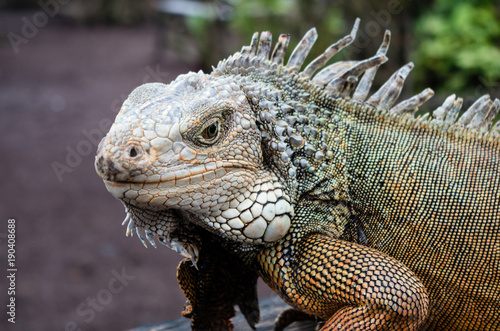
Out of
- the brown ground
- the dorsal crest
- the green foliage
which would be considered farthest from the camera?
the green foliage

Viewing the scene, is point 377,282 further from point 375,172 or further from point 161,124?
point 161,124

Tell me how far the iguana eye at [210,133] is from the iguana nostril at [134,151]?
0.32 metres

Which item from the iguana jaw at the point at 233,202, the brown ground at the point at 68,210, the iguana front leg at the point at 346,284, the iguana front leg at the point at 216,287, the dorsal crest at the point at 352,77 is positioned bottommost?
the brown ground at the point at 68,210

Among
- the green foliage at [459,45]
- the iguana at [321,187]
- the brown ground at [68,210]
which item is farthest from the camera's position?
the green foliage at [459,45]

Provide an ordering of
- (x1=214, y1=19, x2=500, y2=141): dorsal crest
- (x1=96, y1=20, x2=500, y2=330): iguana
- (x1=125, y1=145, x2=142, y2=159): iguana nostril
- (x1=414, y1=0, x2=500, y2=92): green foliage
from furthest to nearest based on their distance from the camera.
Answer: (x1=414, y1=0, x2=500, y2=92): green foliage, (x1=214, y1=19, x2=500, y2=141): dorsal crest, (x1=96, y1=20, x2=500, y2=330): iguana, (x1=125, y1=145, x2=142, y2=159): iguana nostril

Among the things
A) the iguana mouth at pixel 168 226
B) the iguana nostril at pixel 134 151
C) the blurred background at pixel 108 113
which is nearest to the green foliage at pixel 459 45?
the blurred background at pixel 108 113

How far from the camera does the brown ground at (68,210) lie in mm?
8219

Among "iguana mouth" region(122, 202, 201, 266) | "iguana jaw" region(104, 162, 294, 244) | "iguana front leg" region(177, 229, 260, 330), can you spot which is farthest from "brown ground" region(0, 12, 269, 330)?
"iguana jaw" region(104, 162, 294, 244)

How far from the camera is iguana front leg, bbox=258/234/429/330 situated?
95.2 inches

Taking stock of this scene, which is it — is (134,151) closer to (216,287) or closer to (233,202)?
(233,202)

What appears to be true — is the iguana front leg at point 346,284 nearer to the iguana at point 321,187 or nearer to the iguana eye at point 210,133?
the iguana at point 321,187

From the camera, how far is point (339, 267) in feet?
8.19

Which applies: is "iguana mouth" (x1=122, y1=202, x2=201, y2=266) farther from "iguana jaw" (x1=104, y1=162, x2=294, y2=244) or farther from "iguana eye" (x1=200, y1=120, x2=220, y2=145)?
"iguana eye" (x1=200, y1=120, x2=220, y2=145)

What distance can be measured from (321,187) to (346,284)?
541mm
